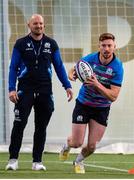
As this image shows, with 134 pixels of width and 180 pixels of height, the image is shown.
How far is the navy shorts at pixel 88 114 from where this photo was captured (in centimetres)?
966

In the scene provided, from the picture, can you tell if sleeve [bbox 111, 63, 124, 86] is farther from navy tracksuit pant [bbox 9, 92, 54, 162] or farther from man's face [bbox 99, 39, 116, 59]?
navy tracksuit pant [bbox 9, 92, 54, 162]

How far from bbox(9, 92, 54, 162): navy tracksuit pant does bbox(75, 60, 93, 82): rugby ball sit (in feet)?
1.43

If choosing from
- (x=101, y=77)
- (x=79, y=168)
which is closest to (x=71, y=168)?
(x=79, y=168)

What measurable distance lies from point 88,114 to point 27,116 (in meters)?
0.76

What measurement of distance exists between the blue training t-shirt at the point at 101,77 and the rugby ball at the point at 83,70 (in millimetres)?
213

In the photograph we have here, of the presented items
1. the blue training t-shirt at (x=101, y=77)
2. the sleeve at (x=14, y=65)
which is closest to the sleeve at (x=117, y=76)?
the blue training t-shirt at (x=101, y=77)

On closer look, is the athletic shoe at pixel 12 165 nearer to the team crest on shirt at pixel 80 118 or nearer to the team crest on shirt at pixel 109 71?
the team crest on shirt at pixel 80 118

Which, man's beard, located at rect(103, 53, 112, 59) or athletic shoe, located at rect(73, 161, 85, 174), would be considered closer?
athletic shoe, located at rect(73, 161, 85, 174)

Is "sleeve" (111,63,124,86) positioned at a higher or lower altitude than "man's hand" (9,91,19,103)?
higher

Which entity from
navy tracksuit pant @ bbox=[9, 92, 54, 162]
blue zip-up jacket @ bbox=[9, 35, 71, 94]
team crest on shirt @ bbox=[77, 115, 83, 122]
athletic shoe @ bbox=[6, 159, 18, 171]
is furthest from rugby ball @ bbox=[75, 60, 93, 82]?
athletic shoe @ bbox=[6, 159, 18, 171]

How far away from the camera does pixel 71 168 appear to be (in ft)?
33.7

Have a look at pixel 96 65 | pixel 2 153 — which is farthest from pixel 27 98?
pixel 2 153

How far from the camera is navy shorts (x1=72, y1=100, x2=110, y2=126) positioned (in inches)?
380

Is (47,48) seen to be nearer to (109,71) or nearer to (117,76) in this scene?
(109,71)
